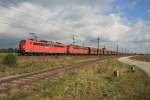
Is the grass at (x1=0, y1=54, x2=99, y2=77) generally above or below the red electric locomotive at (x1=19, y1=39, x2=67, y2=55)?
below

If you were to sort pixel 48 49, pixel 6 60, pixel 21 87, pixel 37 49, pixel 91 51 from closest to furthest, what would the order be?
1. pixel 21 87
2. pixel 6 60
3. pixel 37 49
4. pixel 48 49
5. pixel 91 51

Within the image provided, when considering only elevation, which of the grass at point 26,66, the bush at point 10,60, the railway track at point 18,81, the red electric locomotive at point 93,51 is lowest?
the railway track at point 18,81

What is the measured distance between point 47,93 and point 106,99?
2966 millimetres

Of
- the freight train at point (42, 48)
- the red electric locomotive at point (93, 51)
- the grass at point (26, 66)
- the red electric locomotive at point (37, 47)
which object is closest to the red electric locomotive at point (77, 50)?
the freight train at point (42, 48)

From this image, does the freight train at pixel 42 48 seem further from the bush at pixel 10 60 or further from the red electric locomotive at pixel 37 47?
the bush at pixel 10 60

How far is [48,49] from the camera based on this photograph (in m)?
42.9

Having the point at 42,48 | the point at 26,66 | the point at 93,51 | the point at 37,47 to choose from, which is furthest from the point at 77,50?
the point at 26,66

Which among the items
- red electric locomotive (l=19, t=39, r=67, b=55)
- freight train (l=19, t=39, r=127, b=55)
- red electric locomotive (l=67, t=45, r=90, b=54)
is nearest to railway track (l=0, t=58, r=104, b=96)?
red electric locomotive (l=19, t=39, r=67, b=55)

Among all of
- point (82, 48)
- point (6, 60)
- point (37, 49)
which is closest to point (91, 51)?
point (82, 48)

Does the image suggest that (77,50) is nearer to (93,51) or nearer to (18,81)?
(93,51)

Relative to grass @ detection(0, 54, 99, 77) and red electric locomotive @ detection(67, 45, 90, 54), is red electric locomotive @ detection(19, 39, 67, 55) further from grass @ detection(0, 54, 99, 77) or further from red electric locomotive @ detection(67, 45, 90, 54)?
red electric locomotive @ detection(67, 45, 90, 54)

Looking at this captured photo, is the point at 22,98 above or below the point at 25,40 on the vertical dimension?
below

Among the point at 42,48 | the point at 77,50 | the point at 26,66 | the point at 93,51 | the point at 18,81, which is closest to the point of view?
the point at 18,81

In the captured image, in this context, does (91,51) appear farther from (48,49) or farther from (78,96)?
(78,96)
